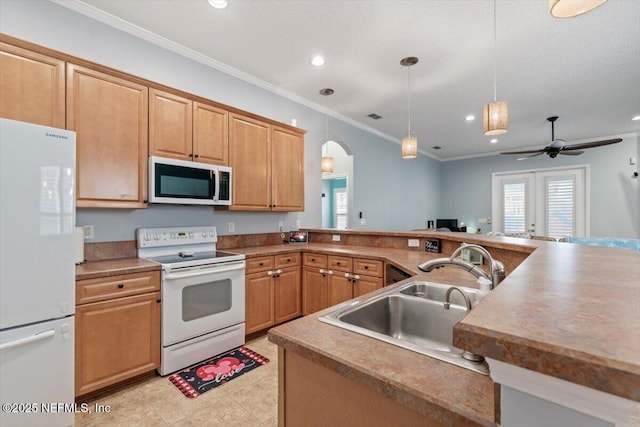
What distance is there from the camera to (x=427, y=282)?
1.69 m

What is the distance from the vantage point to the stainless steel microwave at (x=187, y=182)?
8.14ft

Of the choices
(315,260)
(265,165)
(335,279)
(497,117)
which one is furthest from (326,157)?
(497,117)

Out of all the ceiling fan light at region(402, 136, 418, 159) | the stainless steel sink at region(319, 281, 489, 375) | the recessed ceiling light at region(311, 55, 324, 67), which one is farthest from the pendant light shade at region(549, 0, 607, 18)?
the recessed ceiling light at region(311, 55, 324, 67)

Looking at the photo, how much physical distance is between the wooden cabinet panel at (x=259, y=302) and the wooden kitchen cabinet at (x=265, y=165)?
0.80 meters

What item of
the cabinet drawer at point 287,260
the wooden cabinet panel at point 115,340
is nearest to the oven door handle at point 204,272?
the wooden cabinet panel at point 115,340

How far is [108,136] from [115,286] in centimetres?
115

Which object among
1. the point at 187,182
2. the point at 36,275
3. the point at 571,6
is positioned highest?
the point at 571,6

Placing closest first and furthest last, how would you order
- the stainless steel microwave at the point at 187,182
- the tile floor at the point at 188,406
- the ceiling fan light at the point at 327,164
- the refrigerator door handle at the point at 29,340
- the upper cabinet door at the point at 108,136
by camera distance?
the refrigerator door handle at the point at 29,340, the tile floor at the point at 188,406, the upper cabinet door at the point at 108,136, the stainless steel microwave at the point at 187,182, the ceiling fan light at the point at 327,164

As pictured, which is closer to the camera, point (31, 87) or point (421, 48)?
point (31, 87)

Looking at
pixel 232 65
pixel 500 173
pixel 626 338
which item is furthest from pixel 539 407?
pixel 500 173

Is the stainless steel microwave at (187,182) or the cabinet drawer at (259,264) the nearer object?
the stainless steel microwave at (187,182)

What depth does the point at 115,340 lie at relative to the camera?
2.03m

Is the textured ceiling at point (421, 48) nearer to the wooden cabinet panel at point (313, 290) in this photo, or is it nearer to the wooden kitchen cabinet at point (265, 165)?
the wooden kitchen cabinet at point (265, 165)

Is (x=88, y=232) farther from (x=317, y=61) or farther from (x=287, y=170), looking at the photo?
(x=317, y=61)
